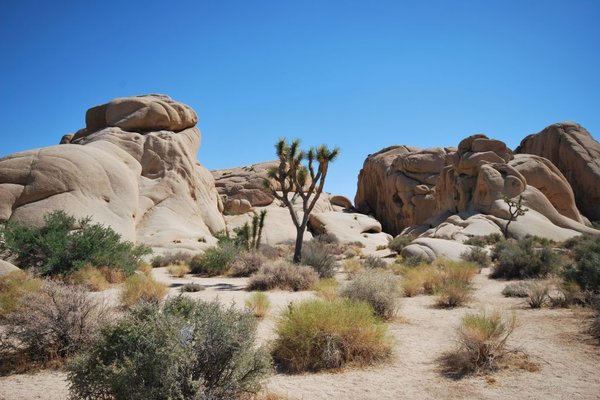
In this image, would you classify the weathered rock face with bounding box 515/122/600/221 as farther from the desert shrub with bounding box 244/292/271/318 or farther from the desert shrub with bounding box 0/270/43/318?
the desert shrub with bounding box 0/270/43/318

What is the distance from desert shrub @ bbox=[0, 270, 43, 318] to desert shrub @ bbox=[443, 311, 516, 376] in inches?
257

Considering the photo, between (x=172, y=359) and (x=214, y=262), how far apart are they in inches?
532

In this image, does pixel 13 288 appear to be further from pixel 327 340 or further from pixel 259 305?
pixel 327 340

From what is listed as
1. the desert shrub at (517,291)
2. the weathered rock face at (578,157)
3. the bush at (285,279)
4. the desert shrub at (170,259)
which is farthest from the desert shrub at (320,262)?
the weathered rock face at (578,157)

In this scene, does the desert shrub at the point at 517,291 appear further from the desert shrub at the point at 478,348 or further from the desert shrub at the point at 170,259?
the desert shrub at the point at 170,259

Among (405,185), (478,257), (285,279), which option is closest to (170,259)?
(285,279)

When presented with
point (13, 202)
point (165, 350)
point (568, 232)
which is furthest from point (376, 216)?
point (165, 350)

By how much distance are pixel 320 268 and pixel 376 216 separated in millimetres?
34341

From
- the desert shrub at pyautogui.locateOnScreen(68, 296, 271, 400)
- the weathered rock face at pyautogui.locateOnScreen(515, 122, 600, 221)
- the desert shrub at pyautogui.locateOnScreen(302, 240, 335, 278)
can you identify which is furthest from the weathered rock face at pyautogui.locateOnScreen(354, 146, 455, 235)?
the desert shrub at pyautogui.locateOnScreen(68, 296, 271, 400)

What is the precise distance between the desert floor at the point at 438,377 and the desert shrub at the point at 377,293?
26.3 inches

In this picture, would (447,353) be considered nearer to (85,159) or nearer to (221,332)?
(221,332)

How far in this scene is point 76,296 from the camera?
19.1 feet

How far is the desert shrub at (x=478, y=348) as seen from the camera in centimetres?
526

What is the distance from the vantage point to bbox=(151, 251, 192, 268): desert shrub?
19469 millimetres
